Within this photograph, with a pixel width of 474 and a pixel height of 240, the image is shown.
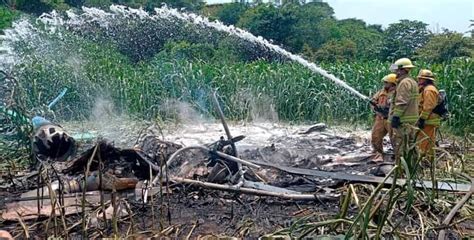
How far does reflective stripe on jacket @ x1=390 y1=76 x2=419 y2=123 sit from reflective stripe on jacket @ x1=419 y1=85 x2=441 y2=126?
114mm

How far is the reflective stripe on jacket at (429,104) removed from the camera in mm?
7664

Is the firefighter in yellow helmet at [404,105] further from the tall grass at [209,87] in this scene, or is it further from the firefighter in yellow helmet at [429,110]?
the tall grass at [209,87]

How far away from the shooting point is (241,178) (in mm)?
5727

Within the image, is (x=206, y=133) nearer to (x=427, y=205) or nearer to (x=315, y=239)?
(x=427, y=205)

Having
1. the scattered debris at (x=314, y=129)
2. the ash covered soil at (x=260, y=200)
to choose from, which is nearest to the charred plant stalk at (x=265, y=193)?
the ash covered soil at (x=260, y=200)

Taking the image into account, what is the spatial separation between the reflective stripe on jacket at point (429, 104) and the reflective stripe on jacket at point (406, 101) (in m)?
0.11

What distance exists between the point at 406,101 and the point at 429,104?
1.06ft

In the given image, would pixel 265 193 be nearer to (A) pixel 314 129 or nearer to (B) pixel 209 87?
(A) pixel 314 129

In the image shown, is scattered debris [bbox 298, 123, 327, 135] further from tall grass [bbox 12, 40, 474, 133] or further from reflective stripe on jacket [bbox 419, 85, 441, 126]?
reflective stripe on jacket [bbox 419, 85, 441, 126]

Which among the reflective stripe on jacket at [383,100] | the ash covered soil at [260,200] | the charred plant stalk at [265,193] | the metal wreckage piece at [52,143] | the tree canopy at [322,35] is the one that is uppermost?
the tree canopy at [322,35]

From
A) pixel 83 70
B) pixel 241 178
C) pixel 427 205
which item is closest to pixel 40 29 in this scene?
pixel 83 70

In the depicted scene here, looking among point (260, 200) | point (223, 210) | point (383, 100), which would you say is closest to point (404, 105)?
point (383, 100)

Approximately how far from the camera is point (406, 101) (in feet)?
25.1

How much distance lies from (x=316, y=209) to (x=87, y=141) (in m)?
5.13
